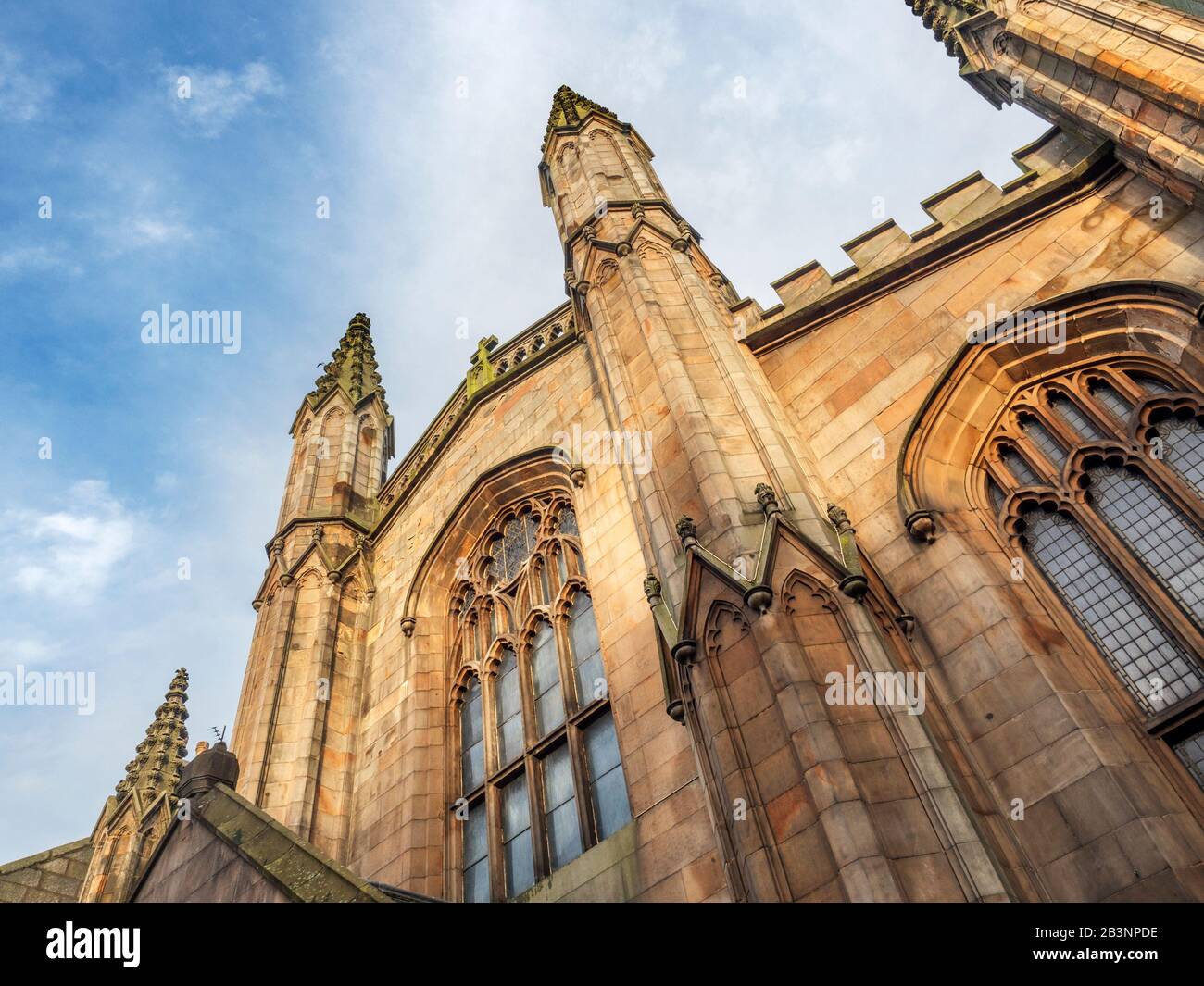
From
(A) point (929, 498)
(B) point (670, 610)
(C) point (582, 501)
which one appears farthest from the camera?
(C) point (582, 501)

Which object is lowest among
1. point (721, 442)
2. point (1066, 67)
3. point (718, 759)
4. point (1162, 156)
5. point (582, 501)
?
point (718, 759)

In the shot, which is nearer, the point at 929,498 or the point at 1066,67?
the point at 929,498

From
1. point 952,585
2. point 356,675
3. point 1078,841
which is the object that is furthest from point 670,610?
point 356,675

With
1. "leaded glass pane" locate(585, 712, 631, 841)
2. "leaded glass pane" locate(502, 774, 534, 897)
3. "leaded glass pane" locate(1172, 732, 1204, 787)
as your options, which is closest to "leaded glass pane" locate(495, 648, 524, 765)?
"leaded glass pane" locate(502, 774, 534, 897)

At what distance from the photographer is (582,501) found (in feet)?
37.7

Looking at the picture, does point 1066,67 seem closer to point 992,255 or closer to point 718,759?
point 992,255

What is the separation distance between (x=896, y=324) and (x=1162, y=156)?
272cm

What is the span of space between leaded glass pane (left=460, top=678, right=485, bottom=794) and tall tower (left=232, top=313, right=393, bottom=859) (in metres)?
1.65

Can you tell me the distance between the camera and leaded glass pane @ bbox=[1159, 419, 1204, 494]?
754 cm

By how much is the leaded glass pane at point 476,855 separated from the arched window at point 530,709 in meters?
0.01

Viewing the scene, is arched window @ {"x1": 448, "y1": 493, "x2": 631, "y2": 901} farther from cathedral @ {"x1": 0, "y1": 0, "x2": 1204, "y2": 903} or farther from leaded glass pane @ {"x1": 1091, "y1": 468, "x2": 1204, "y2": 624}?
leaded glass pane @ {"x1": 1091, "y1": 468, "x2": 1204, "y2": 624}

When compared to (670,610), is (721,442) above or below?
above

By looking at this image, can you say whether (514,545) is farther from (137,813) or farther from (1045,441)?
(137,813)
